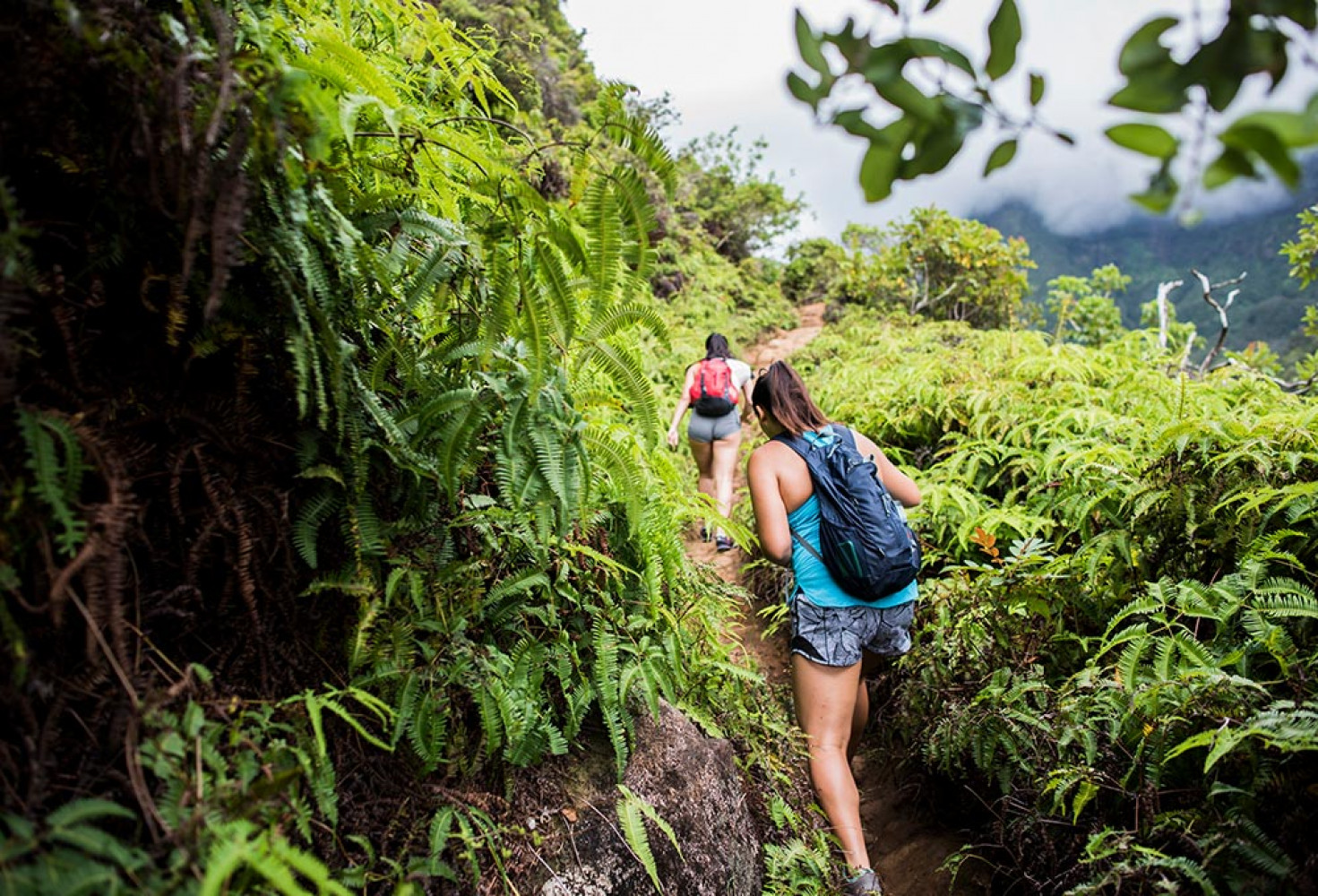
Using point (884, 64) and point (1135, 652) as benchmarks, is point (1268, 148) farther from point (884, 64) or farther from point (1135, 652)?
point (1135, 652)

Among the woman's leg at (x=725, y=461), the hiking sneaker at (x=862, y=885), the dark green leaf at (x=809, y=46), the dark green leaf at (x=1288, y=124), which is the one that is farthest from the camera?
the woman's leg at (x=725, y=461)

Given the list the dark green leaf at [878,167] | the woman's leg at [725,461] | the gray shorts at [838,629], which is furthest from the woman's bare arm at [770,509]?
the woman's leg at [725,461]

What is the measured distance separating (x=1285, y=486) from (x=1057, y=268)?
136 meters

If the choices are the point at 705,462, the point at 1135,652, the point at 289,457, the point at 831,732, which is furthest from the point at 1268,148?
the point at 705,462

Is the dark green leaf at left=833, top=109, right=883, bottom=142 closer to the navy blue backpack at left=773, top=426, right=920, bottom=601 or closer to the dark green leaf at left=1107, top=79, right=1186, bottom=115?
the dark green leaf at left=1107, top=79, right=1186, bottom=115

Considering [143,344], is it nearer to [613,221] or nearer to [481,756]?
[613,221]

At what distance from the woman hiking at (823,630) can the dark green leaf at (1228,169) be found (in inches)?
90.7

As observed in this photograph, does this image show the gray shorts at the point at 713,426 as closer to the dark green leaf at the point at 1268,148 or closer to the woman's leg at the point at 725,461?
the woman's leg at the point at 725,461

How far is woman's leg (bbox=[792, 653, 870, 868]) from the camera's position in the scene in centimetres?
293

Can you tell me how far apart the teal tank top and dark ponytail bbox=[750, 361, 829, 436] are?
0.36 meters

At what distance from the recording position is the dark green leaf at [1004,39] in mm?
803

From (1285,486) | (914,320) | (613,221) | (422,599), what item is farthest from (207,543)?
(914,320)

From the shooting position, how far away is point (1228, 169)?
0.64m

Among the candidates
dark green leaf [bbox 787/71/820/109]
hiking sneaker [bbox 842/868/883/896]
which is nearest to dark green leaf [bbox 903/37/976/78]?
dark green leaf [bbox 787/71/820/109]
